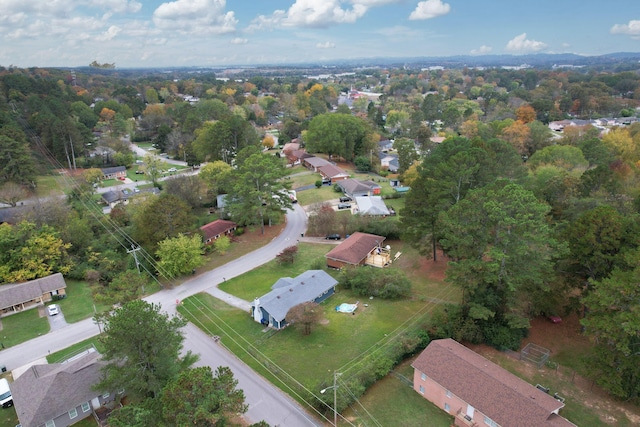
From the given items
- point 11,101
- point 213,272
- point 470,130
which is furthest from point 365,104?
point 213,272

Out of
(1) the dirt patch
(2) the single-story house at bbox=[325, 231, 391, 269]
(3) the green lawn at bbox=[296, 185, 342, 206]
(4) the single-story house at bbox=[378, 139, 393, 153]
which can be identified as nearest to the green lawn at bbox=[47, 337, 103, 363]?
(2) the single-story house at bbox=[325, 231, 391, 269]

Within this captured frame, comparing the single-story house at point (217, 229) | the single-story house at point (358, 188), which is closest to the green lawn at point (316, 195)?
the single-story house at point (358, 188)

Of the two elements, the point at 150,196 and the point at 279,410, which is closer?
the point at 279,410

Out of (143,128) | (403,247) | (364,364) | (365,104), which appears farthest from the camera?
(365,104)

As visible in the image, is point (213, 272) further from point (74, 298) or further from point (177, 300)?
point (74, 298)

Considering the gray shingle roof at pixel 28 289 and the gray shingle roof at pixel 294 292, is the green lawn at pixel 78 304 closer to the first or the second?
the gray shingle roof at pixel 28 289

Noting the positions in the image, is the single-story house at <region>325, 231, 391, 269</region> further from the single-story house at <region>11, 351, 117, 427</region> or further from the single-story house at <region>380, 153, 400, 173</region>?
the single-story house at <region>380, 153, 400, 173</region>

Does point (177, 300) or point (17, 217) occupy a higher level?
point (17, 217)

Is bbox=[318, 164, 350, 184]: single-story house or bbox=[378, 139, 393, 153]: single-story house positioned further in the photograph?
bbox=[378, 139, 393, 153]: single-story house
